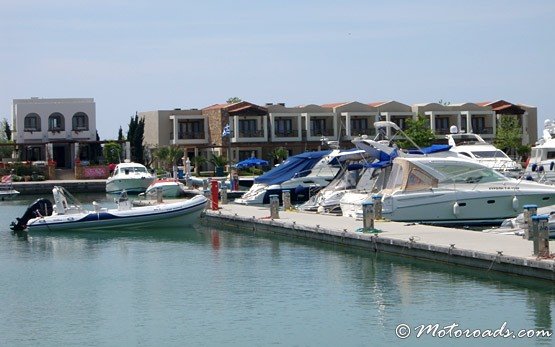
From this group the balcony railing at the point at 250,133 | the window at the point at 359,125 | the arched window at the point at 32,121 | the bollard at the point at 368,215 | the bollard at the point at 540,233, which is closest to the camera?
the bollard at the point at 540,233

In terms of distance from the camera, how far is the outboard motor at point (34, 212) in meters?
40.8

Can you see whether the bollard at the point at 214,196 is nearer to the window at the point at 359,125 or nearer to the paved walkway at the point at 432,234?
the paved walkway at the point at 432,234

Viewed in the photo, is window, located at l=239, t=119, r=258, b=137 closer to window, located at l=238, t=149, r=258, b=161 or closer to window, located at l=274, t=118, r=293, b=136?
window, located at l=238, t=149, r=258, b=161

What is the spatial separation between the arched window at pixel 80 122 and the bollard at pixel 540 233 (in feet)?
225

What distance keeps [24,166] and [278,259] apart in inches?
2023

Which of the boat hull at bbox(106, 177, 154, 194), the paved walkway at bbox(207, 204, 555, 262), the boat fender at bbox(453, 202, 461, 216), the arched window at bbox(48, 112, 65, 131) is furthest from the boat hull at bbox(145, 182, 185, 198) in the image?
the arched window at bbox(48, 112, 65, 131)

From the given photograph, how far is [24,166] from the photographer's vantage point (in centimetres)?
7919

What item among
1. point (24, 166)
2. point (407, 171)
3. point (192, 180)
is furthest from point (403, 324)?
point (24, 166)

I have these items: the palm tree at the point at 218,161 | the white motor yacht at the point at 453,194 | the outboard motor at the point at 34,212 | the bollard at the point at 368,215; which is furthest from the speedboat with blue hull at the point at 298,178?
the palm tree at the point at 218,161

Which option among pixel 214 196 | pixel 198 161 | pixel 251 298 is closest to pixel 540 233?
pixel 251 298

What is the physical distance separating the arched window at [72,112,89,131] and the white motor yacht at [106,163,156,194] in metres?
21.4

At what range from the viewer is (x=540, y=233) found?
77.9ft

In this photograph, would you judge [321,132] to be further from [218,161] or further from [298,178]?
[298,178]

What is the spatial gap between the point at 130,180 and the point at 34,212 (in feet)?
84.6
